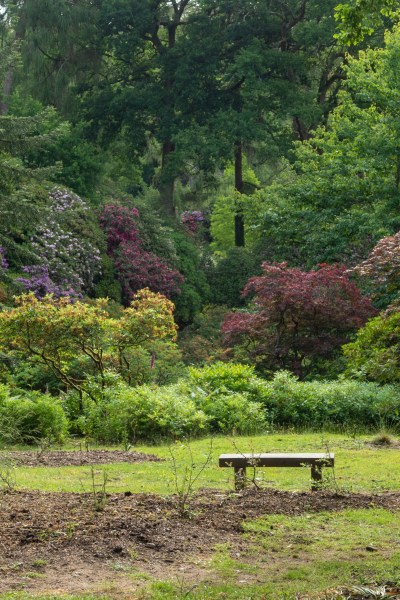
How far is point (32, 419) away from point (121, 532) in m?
6.67

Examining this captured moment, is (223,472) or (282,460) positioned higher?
(282,460)

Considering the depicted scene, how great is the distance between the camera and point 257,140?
110ft

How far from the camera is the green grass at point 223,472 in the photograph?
895 centimetres

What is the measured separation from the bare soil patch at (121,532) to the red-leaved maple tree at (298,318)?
9344 millimetres

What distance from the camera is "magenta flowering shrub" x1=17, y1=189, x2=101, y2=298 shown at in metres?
22.7

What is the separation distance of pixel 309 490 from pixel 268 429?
5.04m

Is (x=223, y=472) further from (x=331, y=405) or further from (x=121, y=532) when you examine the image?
(x=331, y=405)

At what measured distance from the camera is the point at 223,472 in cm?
1009

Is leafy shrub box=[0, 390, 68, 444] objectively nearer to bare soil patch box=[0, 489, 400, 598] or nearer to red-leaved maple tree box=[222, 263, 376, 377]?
bare soil patch box=[0, 489, 400, 598]

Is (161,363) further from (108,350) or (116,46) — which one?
(116,46)

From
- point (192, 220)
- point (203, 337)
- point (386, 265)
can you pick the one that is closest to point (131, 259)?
point (203, 337)

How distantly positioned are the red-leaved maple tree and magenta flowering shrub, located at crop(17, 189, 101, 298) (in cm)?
585

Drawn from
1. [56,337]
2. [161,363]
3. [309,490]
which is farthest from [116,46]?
[309,490]

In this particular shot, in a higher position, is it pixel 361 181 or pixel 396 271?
pixel 361 181
